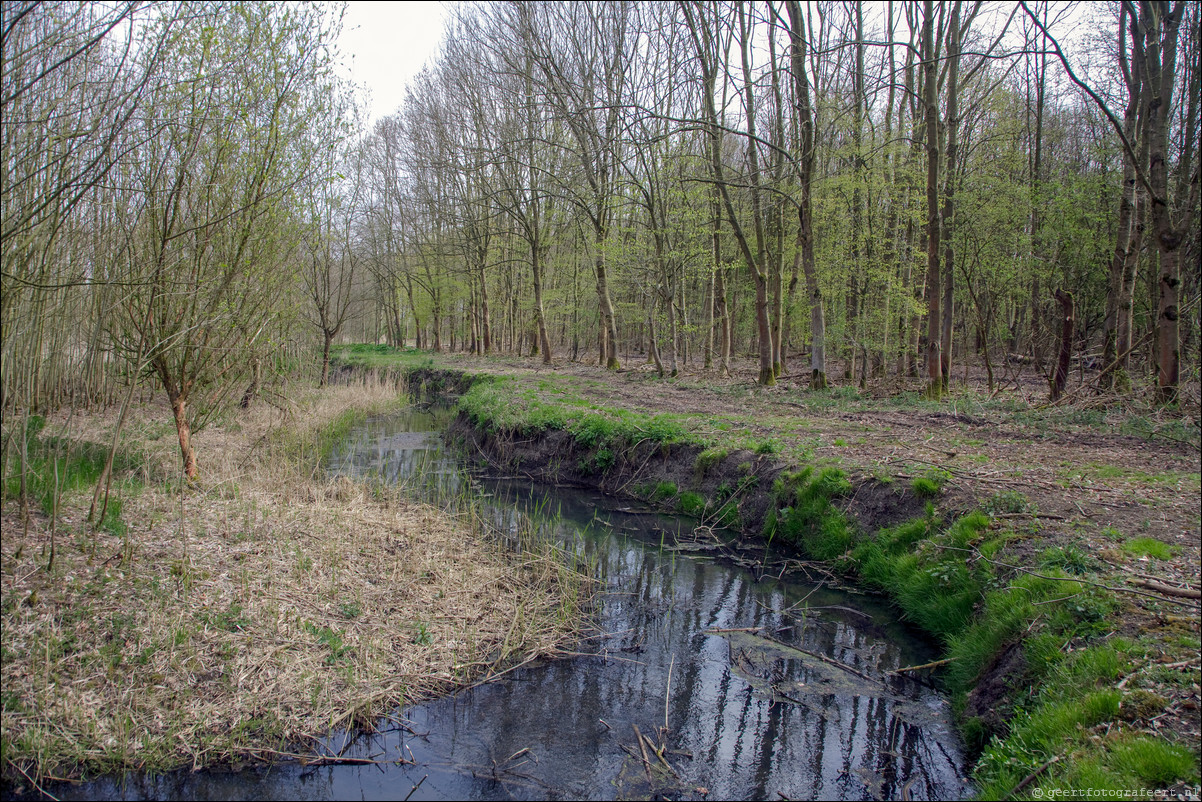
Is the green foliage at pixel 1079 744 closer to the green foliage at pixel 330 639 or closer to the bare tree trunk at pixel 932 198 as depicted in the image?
the green foliage at pixel 330 639

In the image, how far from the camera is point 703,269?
63.5 ft

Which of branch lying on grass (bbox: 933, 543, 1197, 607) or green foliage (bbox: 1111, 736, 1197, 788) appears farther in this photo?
branch lying on grass (bbox: 933, 543, 1197, 607)

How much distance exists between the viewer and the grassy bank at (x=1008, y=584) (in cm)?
346

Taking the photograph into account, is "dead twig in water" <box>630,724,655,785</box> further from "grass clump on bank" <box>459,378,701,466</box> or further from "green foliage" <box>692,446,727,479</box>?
"grass clump on bank" <box>459,378,701,466</box>

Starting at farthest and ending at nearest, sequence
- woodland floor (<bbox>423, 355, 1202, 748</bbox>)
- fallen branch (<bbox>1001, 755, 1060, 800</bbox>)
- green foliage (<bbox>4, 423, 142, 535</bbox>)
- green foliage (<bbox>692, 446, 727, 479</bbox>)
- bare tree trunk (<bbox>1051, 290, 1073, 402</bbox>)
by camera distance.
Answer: bare tree trunk (<bbox>1051, 290, 1073, 402</bbox>) < green foliage (<bbox>692, 446, 727, 479</bbox>) < green foliage (<bbox>4, 423, 142, 535</bbox>) < woodland floor (<bbox>423, 355, 1202, 748</bbox>) < fallen branch (<bbox>1001, 755, 1060, 800</bbox>)

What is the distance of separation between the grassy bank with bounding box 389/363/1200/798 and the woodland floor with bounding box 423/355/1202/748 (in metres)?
0.03

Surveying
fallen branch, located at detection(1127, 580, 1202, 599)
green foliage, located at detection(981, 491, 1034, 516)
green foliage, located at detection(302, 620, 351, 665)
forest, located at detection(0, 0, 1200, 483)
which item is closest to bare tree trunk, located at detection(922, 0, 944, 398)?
forest, located at detection(0, 0, 1200, 483)

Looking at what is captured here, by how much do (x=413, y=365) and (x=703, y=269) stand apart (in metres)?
14.6

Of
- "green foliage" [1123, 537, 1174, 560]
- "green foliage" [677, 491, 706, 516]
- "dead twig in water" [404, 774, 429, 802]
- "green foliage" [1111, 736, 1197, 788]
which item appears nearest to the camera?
"green foliage" [1111, 736, 1197, 788]

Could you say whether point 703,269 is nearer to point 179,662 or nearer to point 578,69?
point 578,69

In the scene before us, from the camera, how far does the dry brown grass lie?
410 centimetres

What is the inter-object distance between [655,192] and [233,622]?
16024 mm

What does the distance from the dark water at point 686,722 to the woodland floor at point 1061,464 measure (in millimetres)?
1468

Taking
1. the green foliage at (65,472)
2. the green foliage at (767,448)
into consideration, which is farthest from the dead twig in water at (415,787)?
the green foliage at (767,448)
